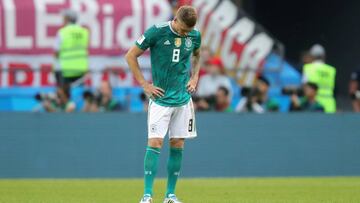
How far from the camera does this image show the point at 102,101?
2012 cm

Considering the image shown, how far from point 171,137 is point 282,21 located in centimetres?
1735

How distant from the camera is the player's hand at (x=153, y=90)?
12.8 meters

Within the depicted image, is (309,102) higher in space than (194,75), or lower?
lower

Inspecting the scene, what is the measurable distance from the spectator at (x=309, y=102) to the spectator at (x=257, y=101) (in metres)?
0.37

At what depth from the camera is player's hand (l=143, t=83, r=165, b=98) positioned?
42.1 ft

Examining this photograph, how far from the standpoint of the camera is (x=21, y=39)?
22.6 meters

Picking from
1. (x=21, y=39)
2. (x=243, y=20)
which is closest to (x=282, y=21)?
(x=243, y=20)

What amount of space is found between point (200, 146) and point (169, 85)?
285 inches

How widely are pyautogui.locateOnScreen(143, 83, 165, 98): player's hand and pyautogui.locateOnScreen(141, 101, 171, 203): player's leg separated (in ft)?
0.45

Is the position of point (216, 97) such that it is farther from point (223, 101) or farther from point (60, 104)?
point (60, 104)

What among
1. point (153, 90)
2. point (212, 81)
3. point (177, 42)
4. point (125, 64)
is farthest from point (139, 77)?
point (125, 64)

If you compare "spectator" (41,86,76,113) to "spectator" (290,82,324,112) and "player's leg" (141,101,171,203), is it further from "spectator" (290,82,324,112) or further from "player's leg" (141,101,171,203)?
"player's leg" (141,101,171,203)

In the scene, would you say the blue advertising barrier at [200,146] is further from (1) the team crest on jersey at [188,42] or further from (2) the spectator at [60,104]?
(1) the team crest on jersey at [188,42]

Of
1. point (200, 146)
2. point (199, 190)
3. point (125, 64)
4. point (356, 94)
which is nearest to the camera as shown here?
point (199, 190)
